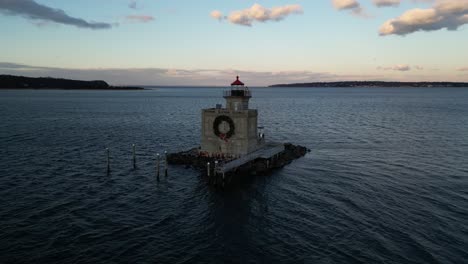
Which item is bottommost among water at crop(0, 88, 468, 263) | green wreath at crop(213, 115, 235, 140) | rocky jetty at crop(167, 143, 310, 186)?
water at crop(0, 88, 468, 263)

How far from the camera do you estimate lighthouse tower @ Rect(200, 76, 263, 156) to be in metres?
40.3

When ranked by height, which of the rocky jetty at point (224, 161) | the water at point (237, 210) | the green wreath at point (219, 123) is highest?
the green wreath at point (219, 123)

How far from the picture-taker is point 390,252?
2211 centimetres

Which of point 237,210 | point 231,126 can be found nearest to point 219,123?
point 231,126

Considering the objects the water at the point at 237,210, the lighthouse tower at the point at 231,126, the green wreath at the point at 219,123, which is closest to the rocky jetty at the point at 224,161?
the water at the point at 237,210

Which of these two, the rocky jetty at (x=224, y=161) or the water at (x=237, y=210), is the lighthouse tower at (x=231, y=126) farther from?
the water at (x=237, y=210)

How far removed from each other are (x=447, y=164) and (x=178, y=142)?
35.4 m

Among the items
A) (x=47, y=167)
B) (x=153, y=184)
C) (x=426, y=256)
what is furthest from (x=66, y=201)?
(x=426, y=256)

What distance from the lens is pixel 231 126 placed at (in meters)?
40.4

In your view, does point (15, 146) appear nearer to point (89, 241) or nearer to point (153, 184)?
point (153, 184)

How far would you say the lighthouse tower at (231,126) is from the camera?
40312mm

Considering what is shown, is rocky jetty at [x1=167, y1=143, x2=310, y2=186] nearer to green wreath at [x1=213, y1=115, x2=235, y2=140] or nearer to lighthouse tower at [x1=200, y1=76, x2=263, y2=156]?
lighthouse tower at [x1=200, y1=76, x2=263, y2=156]

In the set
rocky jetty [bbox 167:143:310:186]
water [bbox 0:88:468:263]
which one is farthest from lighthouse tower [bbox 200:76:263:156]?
water [bbox 0:88:468:263]

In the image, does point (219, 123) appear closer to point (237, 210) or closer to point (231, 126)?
point (231, 126)
